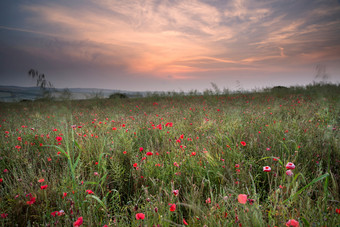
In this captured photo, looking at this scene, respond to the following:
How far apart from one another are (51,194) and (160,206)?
1277mm

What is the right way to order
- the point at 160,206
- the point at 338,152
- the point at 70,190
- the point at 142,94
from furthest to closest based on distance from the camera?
the point at 142,94 < the point at 338,152 < the point at 70,190 < the point at 160,206

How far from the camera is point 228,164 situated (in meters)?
2.50

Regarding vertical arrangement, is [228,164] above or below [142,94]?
below

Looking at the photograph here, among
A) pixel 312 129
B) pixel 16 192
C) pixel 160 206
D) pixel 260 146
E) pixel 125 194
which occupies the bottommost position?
pixel 125 194

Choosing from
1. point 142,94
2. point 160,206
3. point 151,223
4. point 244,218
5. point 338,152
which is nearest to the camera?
point 244,218

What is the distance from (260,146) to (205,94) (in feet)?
33.4

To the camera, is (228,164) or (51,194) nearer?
(51,194)

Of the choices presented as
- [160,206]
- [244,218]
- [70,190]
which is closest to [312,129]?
[244,218]

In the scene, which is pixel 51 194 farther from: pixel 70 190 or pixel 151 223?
pixel 151 223

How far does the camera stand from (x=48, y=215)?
185 centimetres

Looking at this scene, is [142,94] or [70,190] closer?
[70,190]

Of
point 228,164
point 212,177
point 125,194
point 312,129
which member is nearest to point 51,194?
point 125,194

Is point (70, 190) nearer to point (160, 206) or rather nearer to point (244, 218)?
point (160, 206)

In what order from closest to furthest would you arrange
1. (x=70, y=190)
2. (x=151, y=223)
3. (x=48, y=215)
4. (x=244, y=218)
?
(x=244, y=218) → (x=151, y=223) → (x=48, y=215) → (x=70, y=190)
